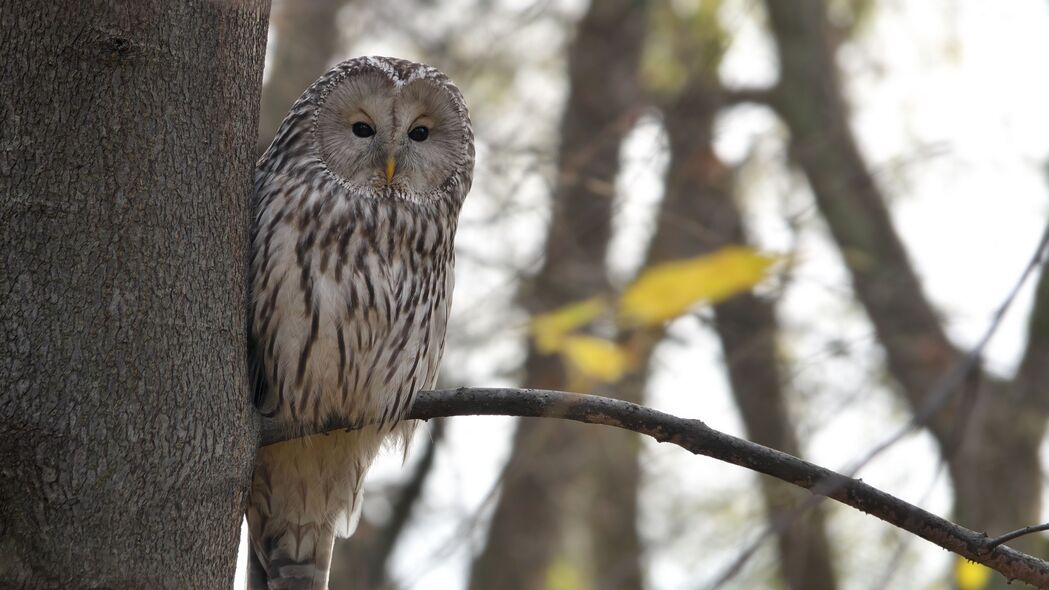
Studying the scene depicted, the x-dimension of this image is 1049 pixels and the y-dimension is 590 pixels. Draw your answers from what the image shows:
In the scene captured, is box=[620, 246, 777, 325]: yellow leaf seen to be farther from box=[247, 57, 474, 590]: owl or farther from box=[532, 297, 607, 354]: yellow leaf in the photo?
box=[247, 57, 474, 590]: owl

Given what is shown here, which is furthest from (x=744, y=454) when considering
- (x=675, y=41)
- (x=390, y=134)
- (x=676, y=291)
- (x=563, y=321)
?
(x=675, y=41)

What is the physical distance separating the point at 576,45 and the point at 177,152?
20.3 ft

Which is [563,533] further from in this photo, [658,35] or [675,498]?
[658,35]

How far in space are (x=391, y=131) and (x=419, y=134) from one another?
13 cm

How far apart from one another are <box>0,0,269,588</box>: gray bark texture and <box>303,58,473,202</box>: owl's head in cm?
104

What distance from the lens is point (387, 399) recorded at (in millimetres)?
3234

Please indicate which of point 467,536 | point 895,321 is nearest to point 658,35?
point 895,321

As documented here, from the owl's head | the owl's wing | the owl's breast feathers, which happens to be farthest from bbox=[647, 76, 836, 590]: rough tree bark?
the owl's wing

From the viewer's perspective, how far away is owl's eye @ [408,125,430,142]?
364 centimetres

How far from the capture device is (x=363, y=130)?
3.55 meters

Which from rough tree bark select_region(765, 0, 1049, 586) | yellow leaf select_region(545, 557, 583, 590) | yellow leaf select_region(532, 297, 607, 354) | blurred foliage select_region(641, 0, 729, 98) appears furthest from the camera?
yellow leaf select_region(545, 557, 583, 590)

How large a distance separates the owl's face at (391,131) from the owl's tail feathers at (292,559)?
3.38 ft

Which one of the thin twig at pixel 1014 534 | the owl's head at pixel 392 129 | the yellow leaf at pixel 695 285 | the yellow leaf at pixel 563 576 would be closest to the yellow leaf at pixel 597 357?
the yellow leaf at pixel 695 285

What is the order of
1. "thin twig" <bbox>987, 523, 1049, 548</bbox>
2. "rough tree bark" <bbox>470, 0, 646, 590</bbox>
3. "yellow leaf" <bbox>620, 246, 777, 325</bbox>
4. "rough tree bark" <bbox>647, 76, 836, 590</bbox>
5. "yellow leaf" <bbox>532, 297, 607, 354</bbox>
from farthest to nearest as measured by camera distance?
"rough tree bark" <bbox>470, 0, 646, 590</bbox>
"rough tree bark" <bbox>647, 76, 836, 590</bbox>
"yellow leaf" <bbox>532, 297, 607, 354</bbox>
"yellow leaf" <bbox>620, 246, 777, 325</bbox>
"thin twig" <bbox>987, 523, 1049, 548</bbox>
